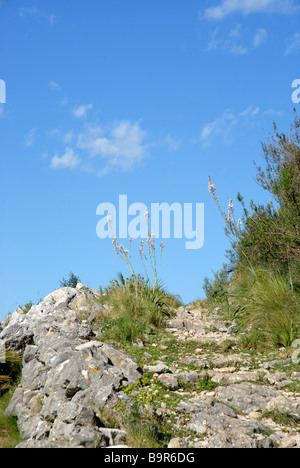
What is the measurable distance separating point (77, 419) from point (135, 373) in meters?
2.24

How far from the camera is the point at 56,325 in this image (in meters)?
10.0

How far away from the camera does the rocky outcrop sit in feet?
18.0

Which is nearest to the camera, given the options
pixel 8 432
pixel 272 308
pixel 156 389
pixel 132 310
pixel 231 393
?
pixel 156 389

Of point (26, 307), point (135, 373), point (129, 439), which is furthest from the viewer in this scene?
point (26, 307)

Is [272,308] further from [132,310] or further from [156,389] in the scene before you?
[156,389]

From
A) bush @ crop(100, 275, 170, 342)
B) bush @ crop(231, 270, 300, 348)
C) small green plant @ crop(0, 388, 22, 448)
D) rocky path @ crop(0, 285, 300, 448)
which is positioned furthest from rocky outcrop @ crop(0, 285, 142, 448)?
bush @ crop(231, 270, 300, 348)

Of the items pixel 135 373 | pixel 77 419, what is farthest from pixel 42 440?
pixel 135 373

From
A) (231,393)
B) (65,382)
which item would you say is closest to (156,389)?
(231,393)

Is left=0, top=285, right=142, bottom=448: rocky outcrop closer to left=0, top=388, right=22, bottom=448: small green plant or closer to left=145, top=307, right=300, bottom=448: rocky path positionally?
left=0, top=388, right=22, bottom=448: small green plant

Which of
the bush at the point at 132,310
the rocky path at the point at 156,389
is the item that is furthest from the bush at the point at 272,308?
the bush at the point at 132,310

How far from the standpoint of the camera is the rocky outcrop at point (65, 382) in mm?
5484

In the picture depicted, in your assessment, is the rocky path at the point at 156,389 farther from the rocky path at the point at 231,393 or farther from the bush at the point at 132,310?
the bush at the point at 132,310

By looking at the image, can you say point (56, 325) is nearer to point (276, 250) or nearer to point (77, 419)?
point (77, 419)

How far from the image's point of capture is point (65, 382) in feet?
22.2
